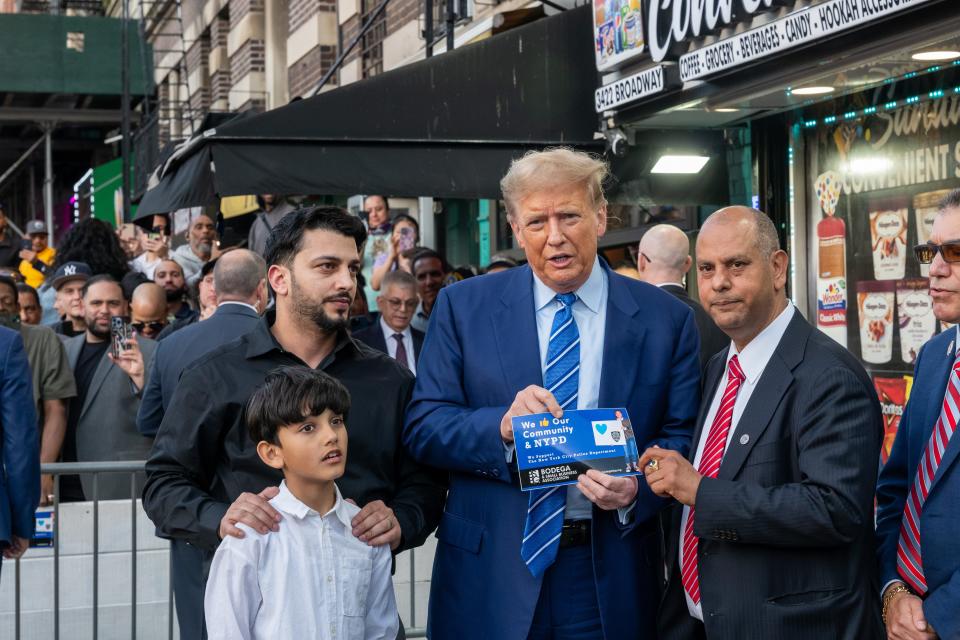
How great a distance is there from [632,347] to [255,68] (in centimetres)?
1788

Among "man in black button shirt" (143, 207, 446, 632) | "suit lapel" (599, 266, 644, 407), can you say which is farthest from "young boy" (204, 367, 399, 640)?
"suit lapel" (599, 266, 644, 407)

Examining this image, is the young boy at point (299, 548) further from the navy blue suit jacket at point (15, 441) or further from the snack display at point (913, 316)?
the snack display at point (913, 316)

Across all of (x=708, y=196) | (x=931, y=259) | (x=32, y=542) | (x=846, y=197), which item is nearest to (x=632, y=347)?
(x=931, y=259)

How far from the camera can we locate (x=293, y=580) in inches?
140

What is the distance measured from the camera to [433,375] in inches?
156

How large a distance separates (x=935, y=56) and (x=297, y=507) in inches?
172

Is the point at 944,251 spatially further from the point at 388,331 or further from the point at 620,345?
the point at 388,331

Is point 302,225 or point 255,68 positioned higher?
point 255,68

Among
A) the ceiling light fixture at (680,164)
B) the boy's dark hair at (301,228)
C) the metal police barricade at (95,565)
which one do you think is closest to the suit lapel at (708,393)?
the boy's dark hair at (301,228)

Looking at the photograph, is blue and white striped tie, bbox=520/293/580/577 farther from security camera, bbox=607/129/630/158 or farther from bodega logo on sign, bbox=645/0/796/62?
security camera, bbox=607/129/630/158

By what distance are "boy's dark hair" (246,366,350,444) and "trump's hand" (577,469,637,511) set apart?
733mm

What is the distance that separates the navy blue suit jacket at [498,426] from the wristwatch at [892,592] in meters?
0.68

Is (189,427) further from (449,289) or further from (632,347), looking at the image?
(632,347)

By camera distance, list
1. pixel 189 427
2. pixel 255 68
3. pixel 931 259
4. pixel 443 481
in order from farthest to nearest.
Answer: pixel 255 68 < pixel 443 481 < pixel 189 427 < pixel 931 259
